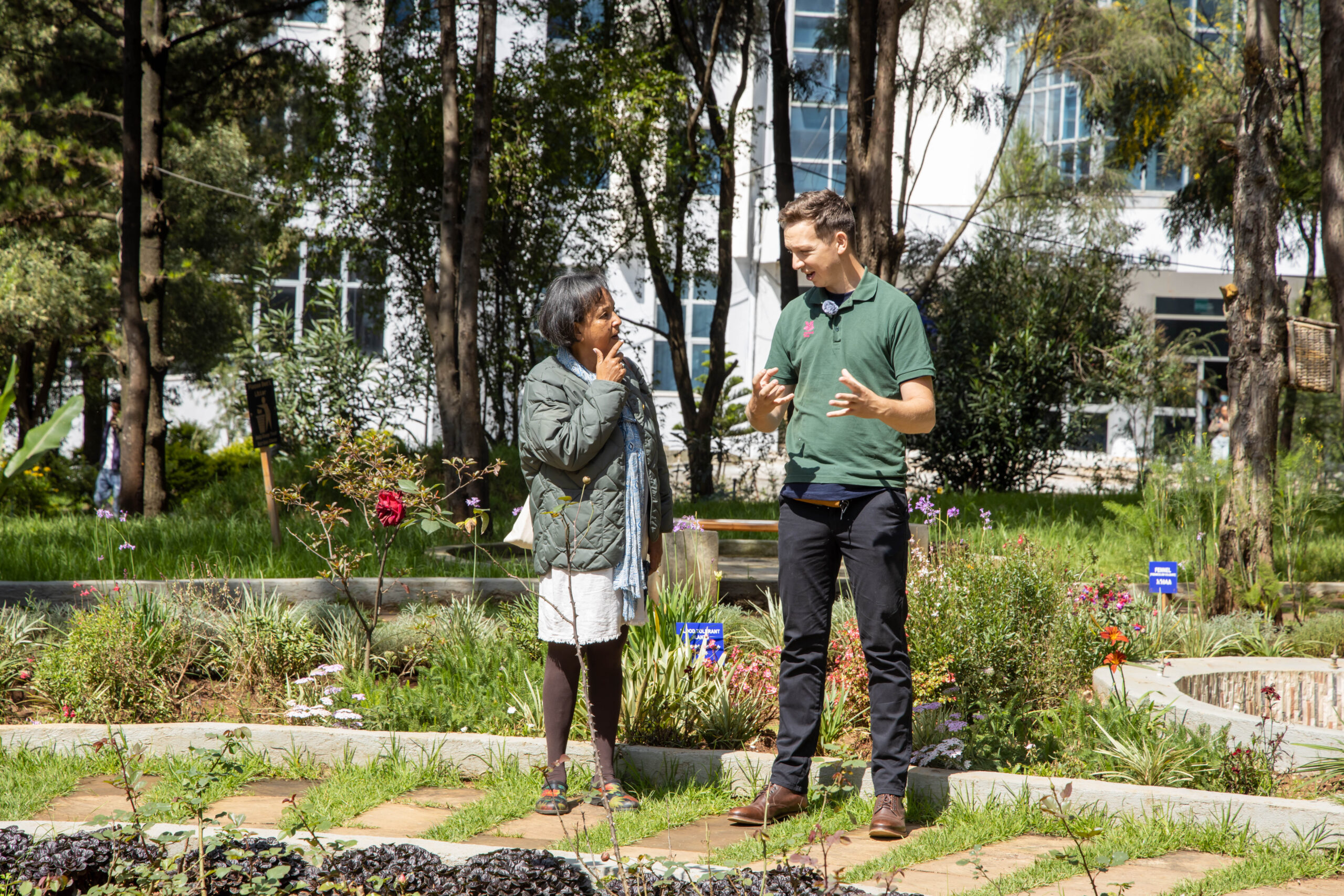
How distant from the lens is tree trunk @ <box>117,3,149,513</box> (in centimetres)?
959

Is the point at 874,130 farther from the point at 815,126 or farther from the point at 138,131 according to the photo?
the point at 815,126

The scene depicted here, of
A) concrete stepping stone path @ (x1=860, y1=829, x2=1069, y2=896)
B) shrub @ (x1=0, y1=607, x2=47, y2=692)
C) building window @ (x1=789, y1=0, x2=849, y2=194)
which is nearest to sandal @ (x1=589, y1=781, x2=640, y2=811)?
concrete stepping stone path @ (x1=860, y1=829, x2=1069, y2=896)

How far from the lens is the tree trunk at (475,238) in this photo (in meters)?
8.81

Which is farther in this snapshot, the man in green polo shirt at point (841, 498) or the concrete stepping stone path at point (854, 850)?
the man in green polo shirt at point (841, 498)

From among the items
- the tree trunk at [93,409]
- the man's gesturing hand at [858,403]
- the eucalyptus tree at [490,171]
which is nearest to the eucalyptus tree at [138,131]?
the tree trunk at [93,409]

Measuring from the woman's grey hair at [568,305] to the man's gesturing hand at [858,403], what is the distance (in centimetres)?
90

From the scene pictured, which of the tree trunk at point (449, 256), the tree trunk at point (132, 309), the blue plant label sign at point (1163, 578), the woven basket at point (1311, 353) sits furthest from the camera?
the tree trunk at point (132, 309)

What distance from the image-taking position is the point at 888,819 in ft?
10.4

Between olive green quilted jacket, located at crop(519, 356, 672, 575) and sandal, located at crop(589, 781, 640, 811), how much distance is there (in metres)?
0.68

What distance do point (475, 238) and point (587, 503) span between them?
594 cm

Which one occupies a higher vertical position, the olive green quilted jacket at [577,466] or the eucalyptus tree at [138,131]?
the eucalyptus tree at [138,131]

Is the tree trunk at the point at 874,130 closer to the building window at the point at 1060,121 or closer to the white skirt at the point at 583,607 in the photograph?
the white skirt at the point at 583,607

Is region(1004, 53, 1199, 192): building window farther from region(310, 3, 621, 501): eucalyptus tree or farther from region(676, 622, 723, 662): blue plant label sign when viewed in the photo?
region(676, 622, 723, 662): blue plant label sign

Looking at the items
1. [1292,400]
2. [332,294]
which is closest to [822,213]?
[332,294]
